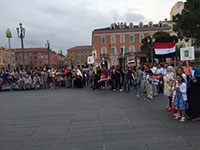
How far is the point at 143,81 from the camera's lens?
34.6ft

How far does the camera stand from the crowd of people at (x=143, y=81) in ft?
18.0

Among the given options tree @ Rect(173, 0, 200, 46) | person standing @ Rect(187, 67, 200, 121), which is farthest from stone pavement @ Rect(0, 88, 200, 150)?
tree @ Rect(173, 0, 200, 46)

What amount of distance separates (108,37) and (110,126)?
177 feet

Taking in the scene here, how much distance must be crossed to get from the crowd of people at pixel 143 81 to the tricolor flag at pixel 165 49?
64cm

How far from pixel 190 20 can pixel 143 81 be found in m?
11.6

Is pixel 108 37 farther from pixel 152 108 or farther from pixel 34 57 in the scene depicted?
pixel 34 57

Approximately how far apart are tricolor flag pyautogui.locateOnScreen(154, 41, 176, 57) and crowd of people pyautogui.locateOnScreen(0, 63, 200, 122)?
64 centimetres

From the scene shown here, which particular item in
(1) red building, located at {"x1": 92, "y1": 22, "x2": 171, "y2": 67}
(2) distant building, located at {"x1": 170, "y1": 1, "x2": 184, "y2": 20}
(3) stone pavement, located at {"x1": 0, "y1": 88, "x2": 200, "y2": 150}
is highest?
(2) distant building, located at {"x1": 170, "y1": 1, "x2": 184, "y2": 20}

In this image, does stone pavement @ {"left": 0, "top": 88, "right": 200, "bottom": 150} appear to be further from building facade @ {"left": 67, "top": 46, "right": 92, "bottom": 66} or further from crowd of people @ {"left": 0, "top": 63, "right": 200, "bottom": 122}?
building facade @ {"left": 67, "top": 46, "right": 92, "bottom": 66}

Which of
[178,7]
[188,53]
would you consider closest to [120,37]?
[178,7]

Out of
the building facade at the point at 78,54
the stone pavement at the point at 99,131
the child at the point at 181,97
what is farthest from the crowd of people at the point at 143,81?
the building facade at the point at 78,54

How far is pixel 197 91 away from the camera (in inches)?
215

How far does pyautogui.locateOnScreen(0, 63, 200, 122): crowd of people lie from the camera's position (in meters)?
5.50

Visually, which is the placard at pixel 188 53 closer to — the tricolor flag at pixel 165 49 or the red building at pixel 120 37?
the tricolor flag at pixel 165 49
